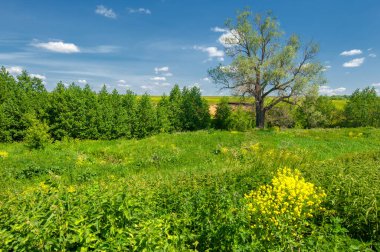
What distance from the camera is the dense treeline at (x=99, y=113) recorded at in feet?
81.0

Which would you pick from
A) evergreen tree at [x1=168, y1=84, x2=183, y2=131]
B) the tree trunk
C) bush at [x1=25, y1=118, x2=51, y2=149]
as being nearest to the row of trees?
the tree trunk

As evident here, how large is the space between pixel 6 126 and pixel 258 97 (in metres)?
25.6

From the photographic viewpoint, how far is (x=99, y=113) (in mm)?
25344

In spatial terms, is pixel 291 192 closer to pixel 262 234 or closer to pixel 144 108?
pixel 262 234

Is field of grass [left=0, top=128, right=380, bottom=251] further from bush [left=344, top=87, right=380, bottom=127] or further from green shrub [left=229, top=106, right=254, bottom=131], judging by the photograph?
bush [left=344, top=87, right=380, bottom=127]

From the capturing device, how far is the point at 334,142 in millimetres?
20203

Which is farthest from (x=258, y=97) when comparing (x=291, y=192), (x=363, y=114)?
(x=291, y=192)

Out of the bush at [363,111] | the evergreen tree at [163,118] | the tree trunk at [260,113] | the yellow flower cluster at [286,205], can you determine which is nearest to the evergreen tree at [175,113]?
the evergreen tree at [163,118]

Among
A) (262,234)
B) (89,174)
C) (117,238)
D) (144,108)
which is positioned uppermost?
(144,108)

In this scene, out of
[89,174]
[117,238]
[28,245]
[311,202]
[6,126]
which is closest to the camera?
[28,245]

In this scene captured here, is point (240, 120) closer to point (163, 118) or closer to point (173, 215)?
point (163, 118)

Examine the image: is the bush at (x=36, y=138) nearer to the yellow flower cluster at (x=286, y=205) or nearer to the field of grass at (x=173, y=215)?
the field of grass at (x=173, y=215)

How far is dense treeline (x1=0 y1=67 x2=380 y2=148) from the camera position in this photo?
972 inches

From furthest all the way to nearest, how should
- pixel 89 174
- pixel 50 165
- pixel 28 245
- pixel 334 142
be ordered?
pixel 334 142 < pixel 50 165 < pixel 89 174 < pixel 28 245
